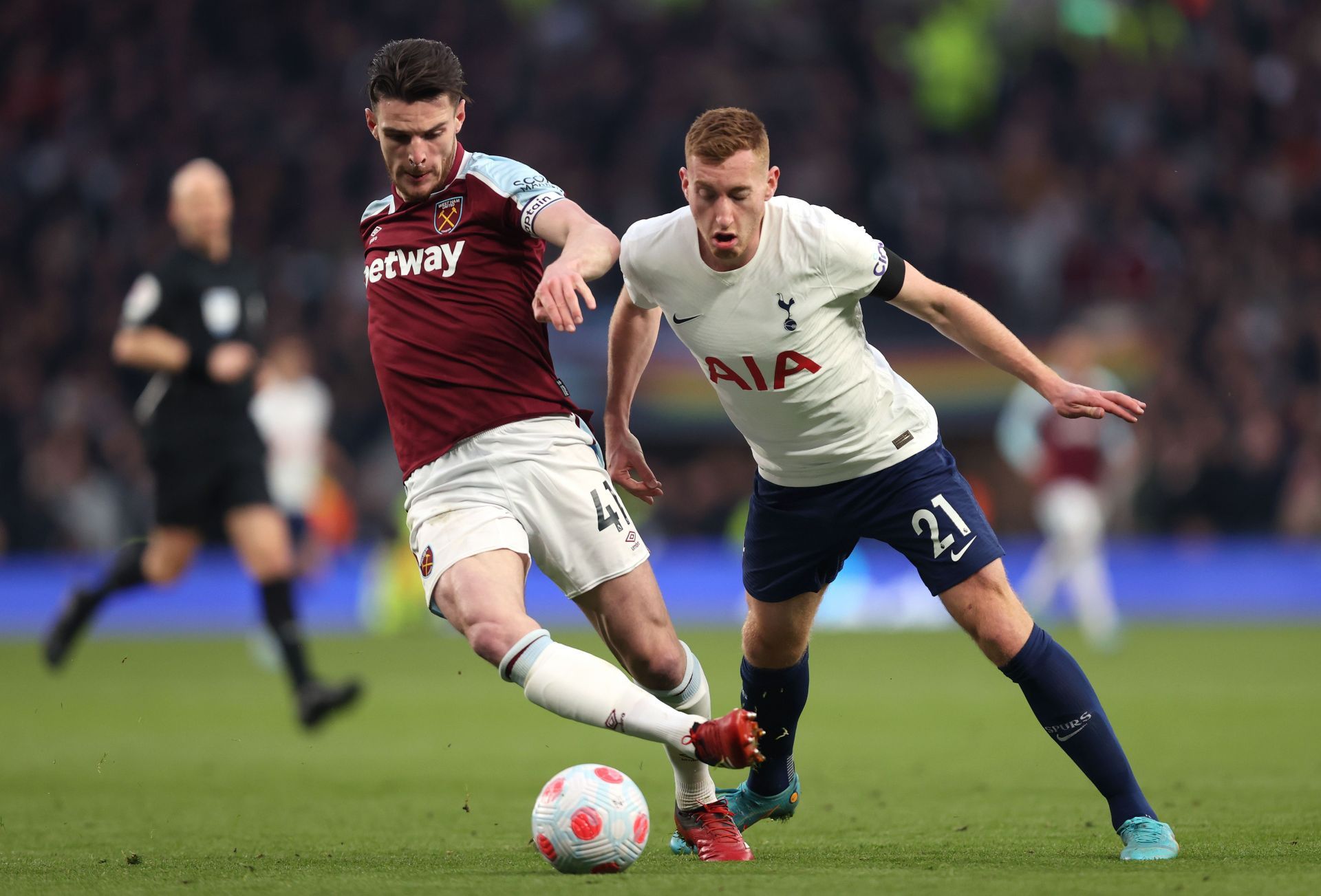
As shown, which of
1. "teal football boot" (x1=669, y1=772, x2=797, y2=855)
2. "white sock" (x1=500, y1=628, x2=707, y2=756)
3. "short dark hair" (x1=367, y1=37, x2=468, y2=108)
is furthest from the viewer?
"teal football boot" (x1=669, y1=772, x2=797, y2=855)

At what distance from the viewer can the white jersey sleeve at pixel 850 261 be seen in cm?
513

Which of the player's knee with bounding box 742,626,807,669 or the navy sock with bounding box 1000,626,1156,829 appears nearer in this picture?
the navy sock with bounding box 1000,626,1156,829

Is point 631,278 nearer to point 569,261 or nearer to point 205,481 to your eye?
point 569,261

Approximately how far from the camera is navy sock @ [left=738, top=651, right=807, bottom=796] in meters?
5.83

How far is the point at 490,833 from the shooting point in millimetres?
5895

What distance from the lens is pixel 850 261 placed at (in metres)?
5.13

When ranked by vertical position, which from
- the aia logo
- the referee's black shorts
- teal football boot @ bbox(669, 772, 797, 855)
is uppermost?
the aia logo

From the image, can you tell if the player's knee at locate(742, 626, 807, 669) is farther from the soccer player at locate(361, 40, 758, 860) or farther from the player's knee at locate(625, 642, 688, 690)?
the player's knee at locate(625, 642, 688, 690)

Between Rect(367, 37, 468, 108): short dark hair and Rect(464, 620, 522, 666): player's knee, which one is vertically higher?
Rect(367, 37, 468, 108): short dark hair

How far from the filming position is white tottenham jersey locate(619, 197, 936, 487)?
5.15 metres

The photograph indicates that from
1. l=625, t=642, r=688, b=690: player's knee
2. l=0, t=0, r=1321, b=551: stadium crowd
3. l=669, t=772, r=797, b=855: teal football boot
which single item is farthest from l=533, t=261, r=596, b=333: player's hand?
l=0, t=0, r=1321, b=551: stadium crowd

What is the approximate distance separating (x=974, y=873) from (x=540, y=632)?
53.1 inches

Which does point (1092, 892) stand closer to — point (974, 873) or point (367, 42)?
point (974, 873)

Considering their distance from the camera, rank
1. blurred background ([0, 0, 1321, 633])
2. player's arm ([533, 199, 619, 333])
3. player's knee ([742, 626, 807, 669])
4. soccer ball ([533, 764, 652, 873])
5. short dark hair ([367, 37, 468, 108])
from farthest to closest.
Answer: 1. blurred background ([0, 0, 1321, 633])
2. player's knee ([742, 626, 807, 669])
3. short dark hair ([367, 37, 468, 108])
4. soccer ball ([533, 764, 652, 873])
5. player's arm ([533, 199, 619, 333])
